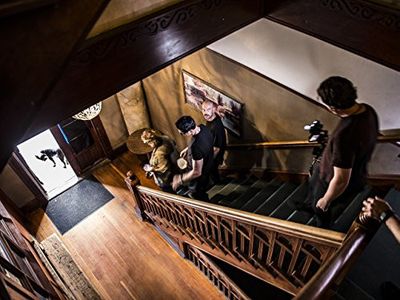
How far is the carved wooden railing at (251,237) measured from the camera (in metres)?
1.95

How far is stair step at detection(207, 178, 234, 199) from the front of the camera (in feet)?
14.5

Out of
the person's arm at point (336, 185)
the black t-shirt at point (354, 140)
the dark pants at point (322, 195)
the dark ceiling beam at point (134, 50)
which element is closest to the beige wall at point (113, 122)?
the dark ceiling beam at point (134, 50)

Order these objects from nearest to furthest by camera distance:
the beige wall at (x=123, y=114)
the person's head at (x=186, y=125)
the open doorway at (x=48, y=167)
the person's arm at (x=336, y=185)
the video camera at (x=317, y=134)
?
the person's arm at (x=336, y=185) < the video camera at (x=317, y=134) < the person's head at (x=186, y=125) < the beige wall at (x=123, y=114) < the open doorway at (x=48, y=167)

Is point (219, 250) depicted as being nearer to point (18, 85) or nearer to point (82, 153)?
point (18, 85)

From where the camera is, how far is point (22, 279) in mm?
2127

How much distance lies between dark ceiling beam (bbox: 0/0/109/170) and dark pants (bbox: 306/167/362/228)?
198 centimetres

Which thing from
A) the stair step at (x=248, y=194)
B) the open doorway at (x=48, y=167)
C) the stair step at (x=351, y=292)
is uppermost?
the stair step at (x=351, y=292)

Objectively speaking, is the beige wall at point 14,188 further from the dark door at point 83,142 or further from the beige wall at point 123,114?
the beige wall at point 123,114

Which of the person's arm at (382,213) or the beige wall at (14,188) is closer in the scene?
the person's arm at (382,213)

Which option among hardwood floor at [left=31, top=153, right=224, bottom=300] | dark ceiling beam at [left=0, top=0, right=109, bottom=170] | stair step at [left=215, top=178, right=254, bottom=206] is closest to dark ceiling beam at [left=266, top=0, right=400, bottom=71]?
dark ceiling beam at [left=0, top=0, right=109, bottom=170]

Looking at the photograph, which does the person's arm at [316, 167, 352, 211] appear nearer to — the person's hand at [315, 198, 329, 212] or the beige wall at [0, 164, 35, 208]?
the person's hand at [315, 198, 329, 212]

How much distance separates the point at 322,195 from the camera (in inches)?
95.7

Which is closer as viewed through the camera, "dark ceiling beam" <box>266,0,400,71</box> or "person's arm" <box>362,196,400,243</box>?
"person's arm" <box>362,196,400,243</box>

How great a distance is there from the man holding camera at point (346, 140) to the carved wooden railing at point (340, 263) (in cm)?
48
